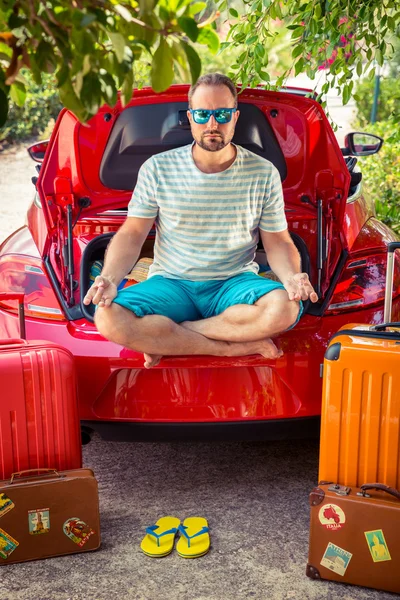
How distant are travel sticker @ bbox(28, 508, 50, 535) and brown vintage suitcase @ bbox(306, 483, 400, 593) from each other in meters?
0.94

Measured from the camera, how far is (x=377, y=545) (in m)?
2.69

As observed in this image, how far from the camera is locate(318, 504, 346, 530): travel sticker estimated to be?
273cm

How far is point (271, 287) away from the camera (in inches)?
128

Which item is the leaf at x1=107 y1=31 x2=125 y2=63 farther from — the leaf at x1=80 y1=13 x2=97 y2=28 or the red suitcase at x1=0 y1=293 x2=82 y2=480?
the red suitcase at x1=0 y1=293 x2=82 y2=480

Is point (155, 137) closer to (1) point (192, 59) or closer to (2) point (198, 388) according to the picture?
(2) point (198, 388)

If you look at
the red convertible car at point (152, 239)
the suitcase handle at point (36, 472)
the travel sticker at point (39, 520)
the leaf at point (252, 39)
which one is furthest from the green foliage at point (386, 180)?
the travel sticker at point (39, 520)

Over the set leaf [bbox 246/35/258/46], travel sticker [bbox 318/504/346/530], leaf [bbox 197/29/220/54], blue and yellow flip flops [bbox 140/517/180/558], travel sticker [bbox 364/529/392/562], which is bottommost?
blue and yellow flip flops [bbox 140/517/180/558]

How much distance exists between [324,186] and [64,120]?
1.19 meters

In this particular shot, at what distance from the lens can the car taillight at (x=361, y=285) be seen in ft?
11.1

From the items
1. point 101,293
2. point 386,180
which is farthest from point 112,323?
point 386,180

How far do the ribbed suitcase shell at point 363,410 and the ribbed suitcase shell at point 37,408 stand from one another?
3.10 ft

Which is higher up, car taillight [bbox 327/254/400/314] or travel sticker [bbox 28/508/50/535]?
car taillight [bbox 327/254/400/314]

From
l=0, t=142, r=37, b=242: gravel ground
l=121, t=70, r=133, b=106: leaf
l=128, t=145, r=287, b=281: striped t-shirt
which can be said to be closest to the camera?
l=121, t=70, r=133, b=106: leaf

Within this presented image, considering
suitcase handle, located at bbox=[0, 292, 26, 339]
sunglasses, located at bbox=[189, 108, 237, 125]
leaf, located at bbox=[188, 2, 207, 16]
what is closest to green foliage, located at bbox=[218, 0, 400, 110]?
sunglasses, located at bbox=[189, 108, 237, 125]
